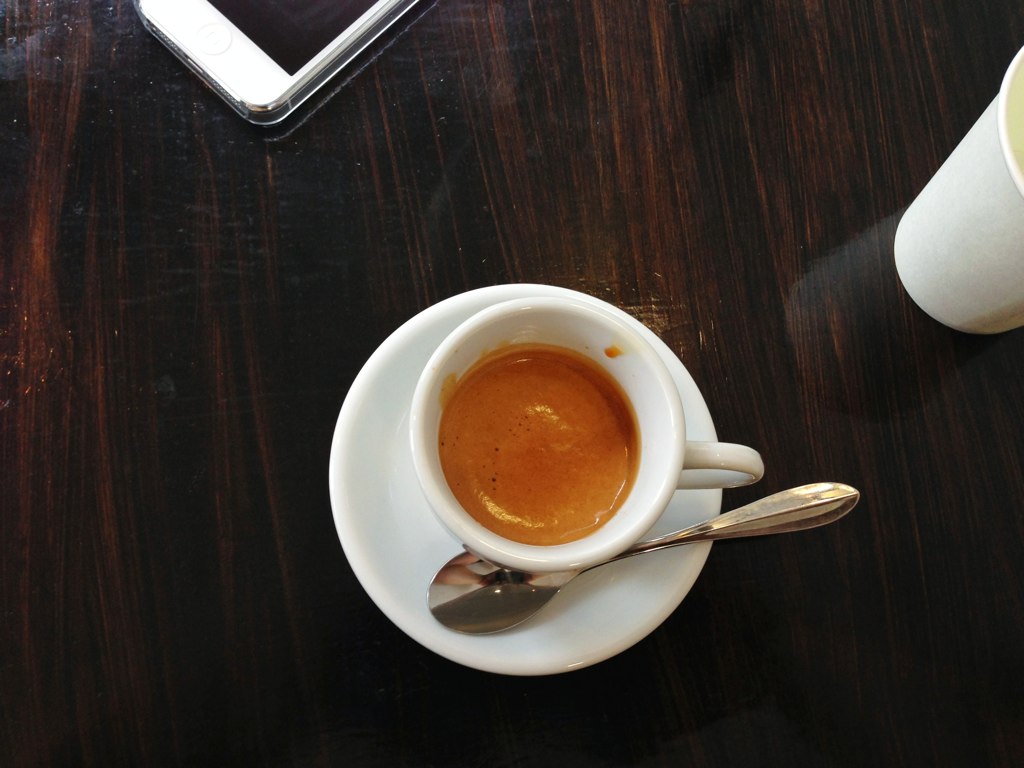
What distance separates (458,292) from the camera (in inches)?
31.5

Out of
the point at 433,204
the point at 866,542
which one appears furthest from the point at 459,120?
the point at 866,542

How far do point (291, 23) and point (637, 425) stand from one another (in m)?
0.55

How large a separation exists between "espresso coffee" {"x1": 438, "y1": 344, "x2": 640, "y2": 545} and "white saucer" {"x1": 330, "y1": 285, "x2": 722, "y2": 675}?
0.05m

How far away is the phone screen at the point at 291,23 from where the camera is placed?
820 millimetres

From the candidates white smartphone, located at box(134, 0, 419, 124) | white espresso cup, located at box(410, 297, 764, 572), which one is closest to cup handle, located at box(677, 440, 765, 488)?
white espresso cup, located at box(410, 297, 764, 572)

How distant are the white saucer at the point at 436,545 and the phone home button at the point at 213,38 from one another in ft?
1.23

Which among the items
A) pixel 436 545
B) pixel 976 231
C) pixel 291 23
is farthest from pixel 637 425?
pixel 291 23

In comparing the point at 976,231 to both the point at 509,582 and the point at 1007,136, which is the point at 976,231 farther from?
the point at 509,582

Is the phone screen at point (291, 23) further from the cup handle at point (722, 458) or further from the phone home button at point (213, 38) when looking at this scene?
the cup handle at point (722, 458)

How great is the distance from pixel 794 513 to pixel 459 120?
1.68ft

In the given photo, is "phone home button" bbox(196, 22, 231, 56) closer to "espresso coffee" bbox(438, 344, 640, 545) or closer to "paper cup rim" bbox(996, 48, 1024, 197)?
"espresso coffee" bbox(438, 344, 640, 545)

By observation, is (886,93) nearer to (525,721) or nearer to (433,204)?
(433,204)

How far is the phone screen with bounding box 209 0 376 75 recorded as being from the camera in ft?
2.69

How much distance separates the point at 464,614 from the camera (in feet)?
2.21
